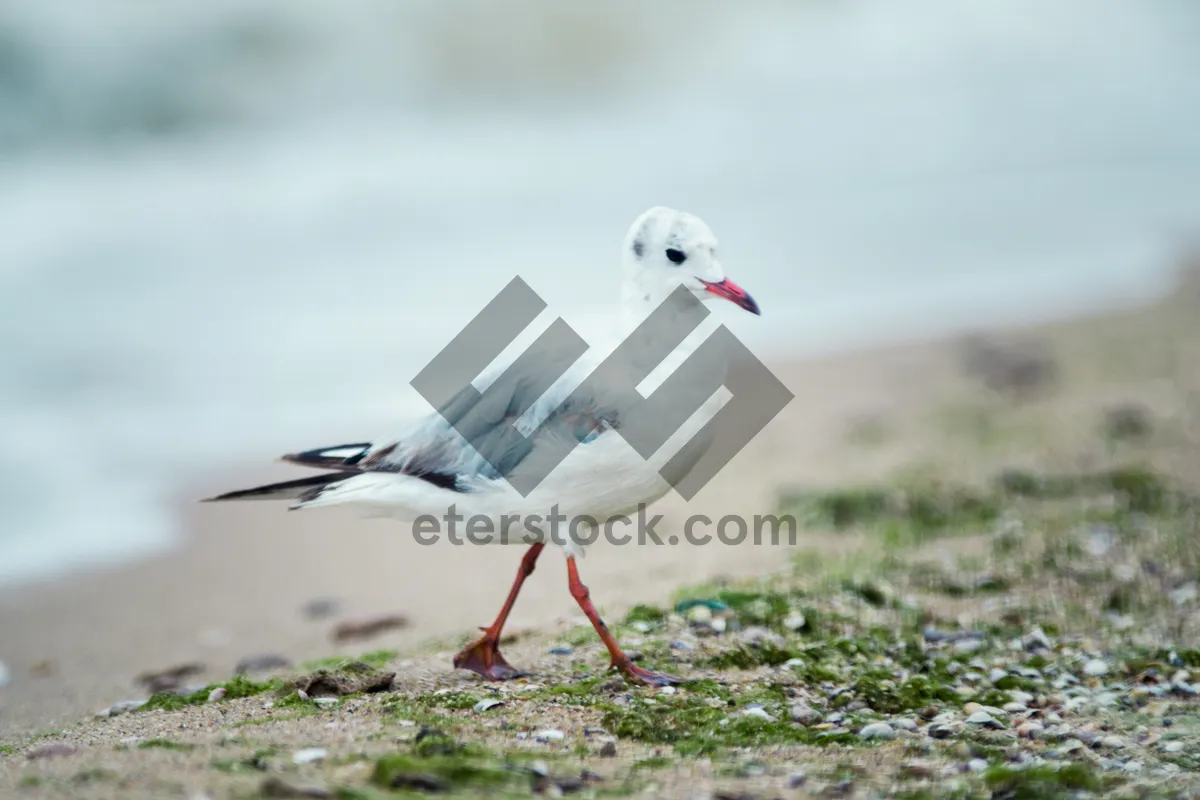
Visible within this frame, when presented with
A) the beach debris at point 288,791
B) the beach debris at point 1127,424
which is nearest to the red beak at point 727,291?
the beach debris at point 288,791

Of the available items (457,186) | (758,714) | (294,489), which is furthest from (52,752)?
(457,186)

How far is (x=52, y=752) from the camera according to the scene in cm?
382

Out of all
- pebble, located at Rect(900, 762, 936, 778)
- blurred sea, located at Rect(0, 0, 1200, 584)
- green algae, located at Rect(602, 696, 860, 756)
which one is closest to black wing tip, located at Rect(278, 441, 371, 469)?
green algae, located at Rect(602, 696, 860, 756)

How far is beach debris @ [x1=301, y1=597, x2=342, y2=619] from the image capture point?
6715 mm

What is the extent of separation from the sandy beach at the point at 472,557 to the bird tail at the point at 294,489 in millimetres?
826

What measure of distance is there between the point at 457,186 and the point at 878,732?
12484 millimetres

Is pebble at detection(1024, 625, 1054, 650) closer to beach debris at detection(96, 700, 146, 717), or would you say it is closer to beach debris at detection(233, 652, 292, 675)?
beach debris at detection(233, 652, 292, 675)

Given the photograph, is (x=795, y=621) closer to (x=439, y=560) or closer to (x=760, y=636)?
(x=760, y=636)

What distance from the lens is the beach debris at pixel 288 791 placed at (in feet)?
10.2

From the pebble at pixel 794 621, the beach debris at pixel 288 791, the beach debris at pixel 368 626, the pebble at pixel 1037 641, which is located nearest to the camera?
the beach debris at pixel 288 791

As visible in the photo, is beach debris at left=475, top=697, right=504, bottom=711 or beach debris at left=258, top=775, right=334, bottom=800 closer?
beach debris at left=258, top=775, right=334, bottom=800

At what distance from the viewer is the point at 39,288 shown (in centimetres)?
1200

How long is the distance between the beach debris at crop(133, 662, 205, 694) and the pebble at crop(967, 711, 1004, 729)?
11.2 ft

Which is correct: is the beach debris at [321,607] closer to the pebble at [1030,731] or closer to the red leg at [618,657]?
the red leg at [618,657]
